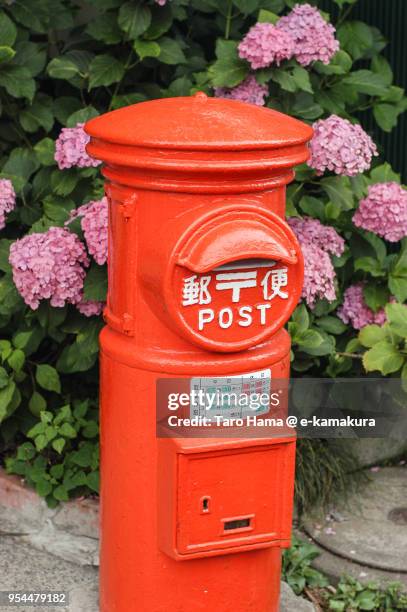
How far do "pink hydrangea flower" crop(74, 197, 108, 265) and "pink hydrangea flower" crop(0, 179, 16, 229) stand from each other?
39cm

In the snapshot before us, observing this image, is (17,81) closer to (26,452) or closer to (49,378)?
(49,378)

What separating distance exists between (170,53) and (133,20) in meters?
0.20

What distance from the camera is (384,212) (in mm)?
4344

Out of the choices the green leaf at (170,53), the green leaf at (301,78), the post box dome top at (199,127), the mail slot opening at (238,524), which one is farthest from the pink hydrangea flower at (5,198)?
the mail slot opening at (238,524)

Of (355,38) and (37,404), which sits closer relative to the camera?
(37,404)

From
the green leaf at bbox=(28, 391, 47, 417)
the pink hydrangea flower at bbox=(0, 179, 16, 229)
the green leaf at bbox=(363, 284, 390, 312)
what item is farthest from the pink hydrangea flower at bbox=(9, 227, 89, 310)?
the green leaf at bbox=(363, 284, 390, 312)

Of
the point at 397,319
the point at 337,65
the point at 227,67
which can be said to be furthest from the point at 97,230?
the point at 337,65

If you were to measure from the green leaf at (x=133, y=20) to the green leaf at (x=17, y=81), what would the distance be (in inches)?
16.5

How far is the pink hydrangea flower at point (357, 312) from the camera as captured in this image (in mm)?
4531

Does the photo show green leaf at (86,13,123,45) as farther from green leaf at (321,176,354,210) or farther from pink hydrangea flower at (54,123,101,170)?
green leaf at (321,176,354,210)

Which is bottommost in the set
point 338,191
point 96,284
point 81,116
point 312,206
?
point 96,284

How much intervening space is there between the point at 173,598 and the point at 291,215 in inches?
64.2

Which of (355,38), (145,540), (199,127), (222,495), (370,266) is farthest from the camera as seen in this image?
(355,38)

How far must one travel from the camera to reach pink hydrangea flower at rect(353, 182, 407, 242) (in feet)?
14.3
